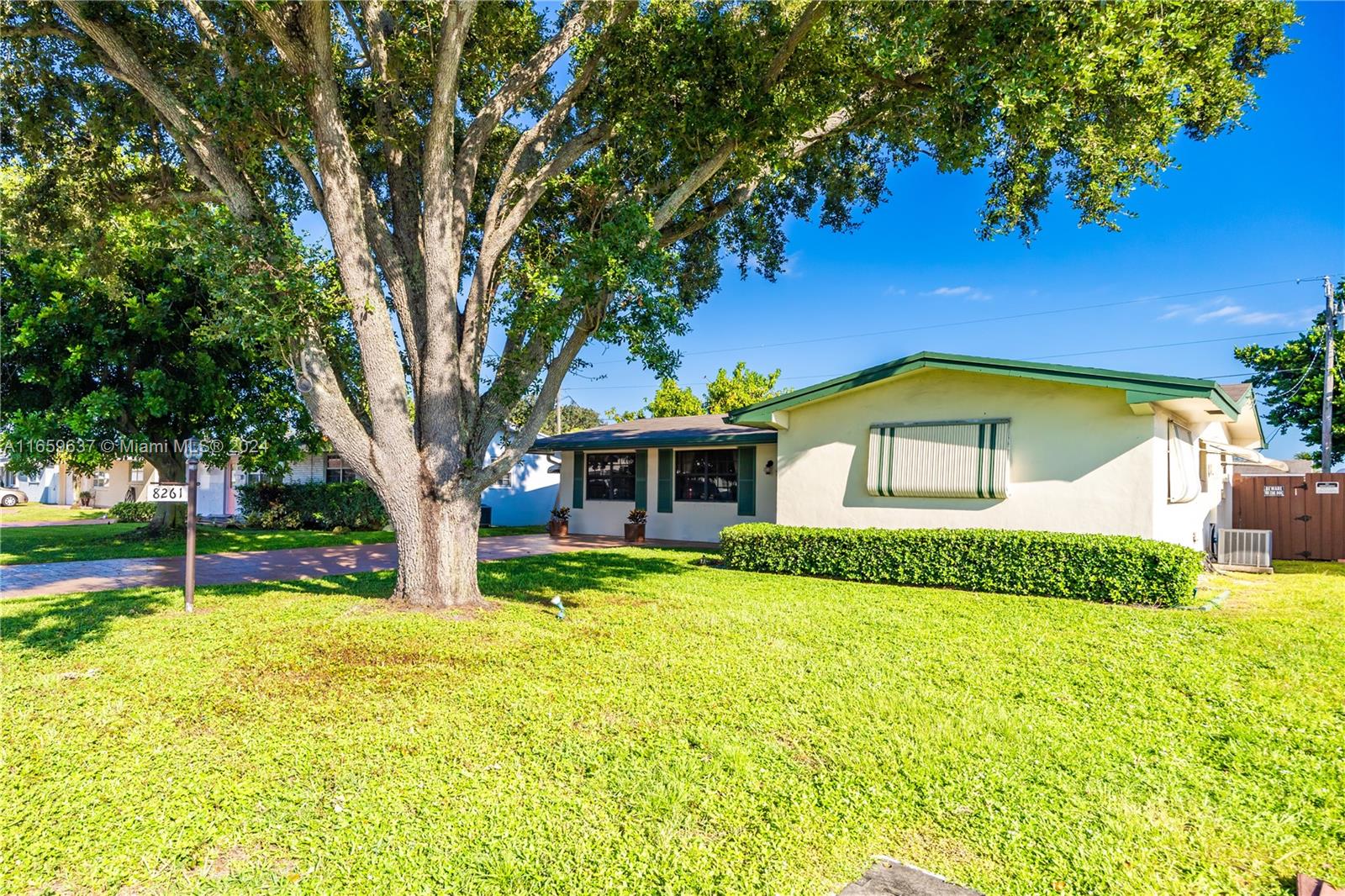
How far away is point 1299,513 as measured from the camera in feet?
43.8

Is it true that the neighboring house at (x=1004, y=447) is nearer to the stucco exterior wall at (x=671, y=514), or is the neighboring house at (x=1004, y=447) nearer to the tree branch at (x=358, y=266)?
the stucco exterior wall at (x=671, y=514)

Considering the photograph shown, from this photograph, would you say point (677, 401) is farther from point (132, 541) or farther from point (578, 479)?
point (132, 541)

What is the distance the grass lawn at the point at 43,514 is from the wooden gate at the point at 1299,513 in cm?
3278

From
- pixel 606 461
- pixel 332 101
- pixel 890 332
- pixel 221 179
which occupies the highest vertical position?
pixel 890 332

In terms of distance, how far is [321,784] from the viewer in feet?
11.0

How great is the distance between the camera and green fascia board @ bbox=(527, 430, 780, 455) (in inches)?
571

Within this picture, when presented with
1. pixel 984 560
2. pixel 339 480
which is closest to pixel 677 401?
pixel 339 480

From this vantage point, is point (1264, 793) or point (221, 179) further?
point (221, 179)

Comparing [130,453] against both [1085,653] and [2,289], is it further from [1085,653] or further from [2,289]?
[1085,653]

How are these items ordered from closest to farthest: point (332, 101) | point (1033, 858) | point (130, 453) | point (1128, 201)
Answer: point (1033, 858) → point (332, 101) → point (1128, 201) → point (130, 453)

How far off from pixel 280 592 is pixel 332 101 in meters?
5.91

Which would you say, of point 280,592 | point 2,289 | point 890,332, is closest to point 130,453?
point 2,289

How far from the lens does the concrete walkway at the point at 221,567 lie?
9.29m

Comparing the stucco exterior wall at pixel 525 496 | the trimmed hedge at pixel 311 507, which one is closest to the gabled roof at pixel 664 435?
the stucco exterior wall at pixel 525 496
